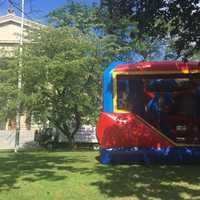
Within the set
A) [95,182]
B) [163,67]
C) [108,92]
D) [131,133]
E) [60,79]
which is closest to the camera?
[95,182]

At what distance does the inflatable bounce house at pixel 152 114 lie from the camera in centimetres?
1695

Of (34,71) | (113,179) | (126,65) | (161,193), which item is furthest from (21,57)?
(161,193)

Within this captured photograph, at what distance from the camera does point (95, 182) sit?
1238 centimetres

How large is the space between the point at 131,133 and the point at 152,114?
0.90m

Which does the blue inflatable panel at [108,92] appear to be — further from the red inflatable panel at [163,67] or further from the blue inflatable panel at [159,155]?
the blue inflatable panel at [159,155]

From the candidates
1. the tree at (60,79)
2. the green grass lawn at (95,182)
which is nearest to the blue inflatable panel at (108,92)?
the green grass lawn at (95,182)

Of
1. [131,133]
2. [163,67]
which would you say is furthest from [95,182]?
[163,67]

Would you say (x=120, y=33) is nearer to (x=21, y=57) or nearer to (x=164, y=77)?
(x=21, y=57)

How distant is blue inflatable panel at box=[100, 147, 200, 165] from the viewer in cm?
1689

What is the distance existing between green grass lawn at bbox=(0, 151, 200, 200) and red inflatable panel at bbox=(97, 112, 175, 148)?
3.28 ft

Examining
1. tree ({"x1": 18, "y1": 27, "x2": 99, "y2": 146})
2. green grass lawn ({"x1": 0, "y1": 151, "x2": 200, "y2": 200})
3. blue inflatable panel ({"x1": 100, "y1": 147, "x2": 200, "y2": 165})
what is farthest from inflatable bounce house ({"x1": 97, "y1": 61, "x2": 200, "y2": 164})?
tree ({"x1": 18, "y1": 27, "x2": 99, "y2": 146})

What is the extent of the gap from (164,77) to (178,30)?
17.6 ft

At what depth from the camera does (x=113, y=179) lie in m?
12.9

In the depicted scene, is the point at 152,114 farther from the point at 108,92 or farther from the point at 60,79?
the point at 60,79
